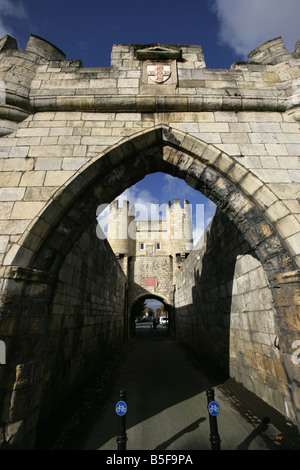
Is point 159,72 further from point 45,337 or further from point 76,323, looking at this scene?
point 76,323

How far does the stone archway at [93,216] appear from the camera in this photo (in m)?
2.18

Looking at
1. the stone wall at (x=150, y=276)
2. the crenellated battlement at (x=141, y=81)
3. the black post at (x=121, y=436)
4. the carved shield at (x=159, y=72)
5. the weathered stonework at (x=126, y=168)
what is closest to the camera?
the black post at (x=121, y=436)

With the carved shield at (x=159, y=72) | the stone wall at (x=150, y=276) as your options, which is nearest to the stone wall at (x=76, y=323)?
the carved shield at (x=159, y=72)

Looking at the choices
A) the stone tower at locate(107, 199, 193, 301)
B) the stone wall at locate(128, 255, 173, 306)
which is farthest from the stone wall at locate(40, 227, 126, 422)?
the stone tower at locate(107, 199, 193, 301)

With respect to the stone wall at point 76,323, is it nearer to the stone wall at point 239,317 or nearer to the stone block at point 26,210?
the stone block at point 26,210

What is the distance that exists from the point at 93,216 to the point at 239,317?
3.35 metres

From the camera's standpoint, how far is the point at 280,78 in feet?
11.5

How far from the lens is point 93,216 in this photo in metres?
3.11

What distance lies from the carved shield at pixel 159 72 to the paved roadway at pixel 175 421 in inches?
196

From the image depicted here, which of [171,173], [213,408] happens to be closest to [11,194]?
[171,173]

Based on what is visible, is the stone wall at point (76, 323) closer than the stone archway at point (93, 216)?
No

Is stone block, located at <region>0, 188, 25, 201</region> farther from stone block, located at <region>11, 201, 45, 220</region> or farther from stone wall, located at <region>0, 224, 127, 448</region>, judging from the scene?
stone wall, located at <region>0, 224, 127, 448</region>
